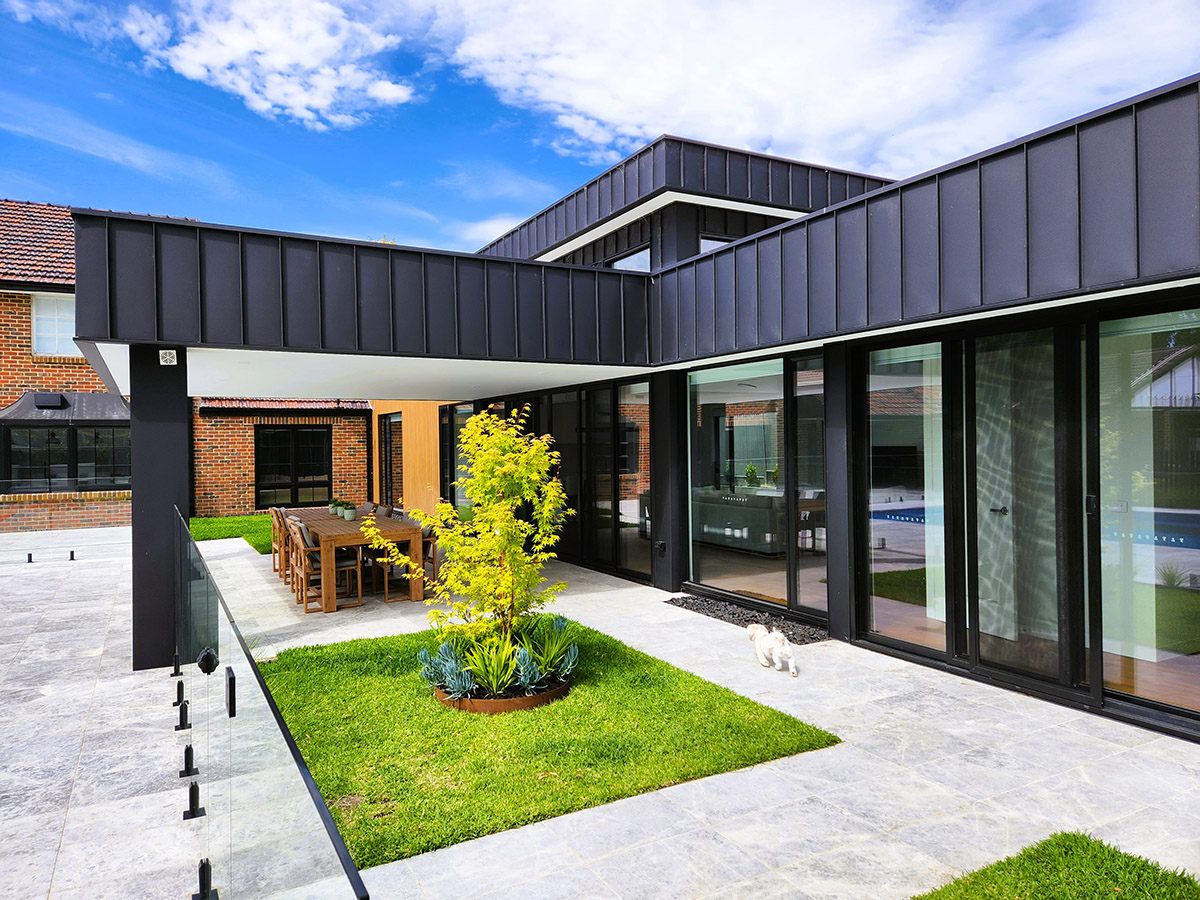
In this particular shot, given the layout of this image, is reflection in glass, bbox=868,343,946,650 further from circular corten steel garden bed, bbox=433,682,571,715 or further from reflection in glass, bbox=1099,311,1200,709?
circular corten steel garden bed, bbox=433,682,571,715

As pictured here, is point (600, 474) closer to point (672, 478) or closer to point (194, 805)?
point (672, 478)

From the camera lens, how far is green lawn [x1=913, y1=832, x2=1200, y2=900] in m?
3.02

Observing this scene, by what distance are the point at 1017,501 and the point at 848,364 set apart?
206 cm

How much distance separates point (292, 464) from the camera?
20.6 meters

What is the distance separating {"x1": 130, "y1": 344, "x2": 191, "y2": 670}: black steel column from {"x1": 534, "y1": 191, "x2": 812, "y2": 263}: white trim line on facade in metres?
4.38

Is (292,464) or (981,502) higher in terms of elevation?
(292,464)

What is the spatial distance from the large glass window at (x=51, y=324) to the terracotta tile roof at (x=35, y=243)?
531mm

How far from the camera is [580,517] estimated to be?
38.7 feet

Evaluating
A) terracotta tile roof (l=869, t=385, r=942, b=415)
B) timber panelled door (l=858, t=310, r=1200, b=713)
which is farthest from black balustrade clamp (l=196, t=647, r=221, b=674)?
terracotta tile roof (l=869, t=385, r=942, b=415)

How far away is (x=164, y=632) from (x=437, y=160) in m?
61.1

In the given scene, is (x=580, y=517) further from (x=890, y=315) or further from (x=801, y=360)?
(x=890, y=315)

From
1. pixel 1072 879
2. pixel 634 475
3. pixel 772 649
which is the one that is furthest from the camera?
pixel 634 475

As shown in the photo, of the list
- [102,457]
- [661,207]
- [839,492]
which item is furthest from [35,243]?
[839,492]

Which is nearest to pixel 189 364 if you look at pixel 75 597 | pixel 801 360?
pixel 75 597
